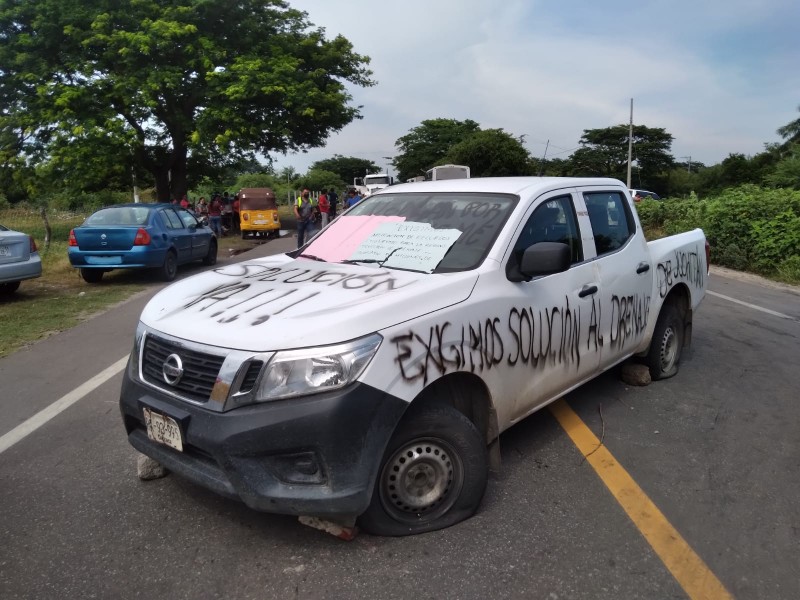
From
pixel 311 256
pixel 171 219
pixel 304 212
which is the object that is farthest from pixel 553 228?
pixel 304 212

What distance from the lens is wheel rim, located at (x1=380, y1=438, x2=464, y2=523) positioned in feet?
9.28

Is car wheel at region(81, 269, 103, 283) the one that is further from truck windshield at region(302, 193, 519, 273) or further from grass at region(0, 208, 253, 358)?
truck windshield at region(302, 193, 519, 273)

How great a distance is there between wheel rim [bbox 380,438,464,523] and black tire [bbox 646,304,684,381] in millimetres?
2742

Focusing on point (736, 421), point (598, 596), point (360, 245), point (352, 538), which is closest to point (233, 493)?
point (352, 538)

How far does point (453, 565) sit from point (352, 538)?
1.54 feet

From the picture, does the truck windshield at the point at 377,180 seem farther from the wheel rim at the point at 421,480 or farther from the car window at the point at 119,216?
the wheel rim at the point at 421,480

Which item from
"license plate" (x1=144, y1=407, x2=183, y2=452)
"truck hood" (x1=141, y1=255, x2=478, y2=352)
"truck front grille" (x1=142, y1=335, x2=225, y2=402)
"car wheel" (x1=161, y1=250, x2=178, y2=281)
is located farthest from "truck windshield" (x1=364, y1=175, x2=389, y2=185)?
"license plate" (x1=144, y1=407, x2=183, y2=452)

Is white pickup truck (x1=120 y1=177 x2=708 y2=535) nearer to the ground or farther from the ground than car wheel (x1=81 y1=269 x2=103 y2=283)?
farther from the ground

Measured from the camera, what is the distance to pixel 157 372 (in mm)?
2963

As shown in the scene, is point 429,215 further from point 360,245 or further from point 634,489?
point 634,489

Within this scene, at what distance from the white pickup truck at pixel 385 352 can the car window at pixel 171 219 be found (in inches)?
360

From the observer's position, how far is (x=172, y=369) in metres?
2.83

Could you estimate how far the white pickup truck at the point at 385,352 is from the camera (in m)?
2.58

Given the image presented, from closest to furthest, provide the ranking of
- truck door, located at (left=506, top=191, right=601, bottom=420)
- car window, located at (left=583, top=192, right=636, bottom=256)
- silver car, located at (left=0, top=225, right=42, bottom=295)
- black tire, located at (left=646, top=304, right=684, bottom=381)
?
truck door, located at (left=506, top=191, right=601, bottom=420) → car window, located at (left=583, top=192, right=636, bottom=256) → black tire, located at (left=646, top=304, right=684, bottom=381) → silver car, located at (left=0, top=225, right=42, bottom=295)
